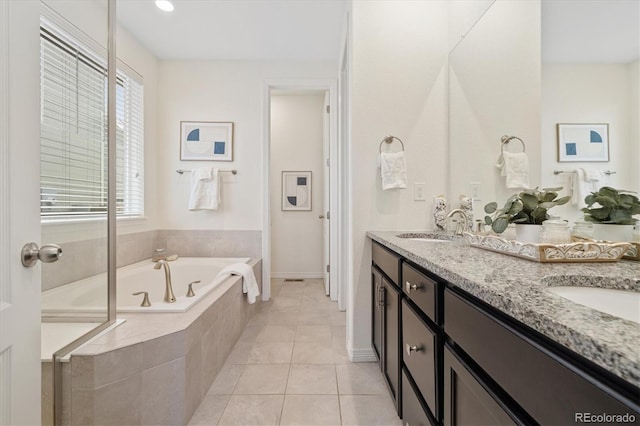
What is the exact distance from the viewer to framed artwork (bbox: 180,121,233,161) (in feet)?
9.75

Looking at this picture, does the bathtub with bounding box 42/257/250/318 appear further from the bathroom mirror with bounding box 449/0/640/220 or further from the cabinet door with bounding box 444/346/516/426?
the bathroom mirror with bounding box 449/0/640/220

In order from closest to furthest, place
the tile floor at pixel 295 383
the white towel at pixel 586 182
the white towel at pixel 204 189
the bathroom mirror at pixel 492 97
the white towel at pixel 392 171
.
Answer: the white towel at pixel 586 182
the bathroom mirror at pixel 492 97
the tile floor at pixel 295 383
the white towel at pixel 392 171
the white towel at pixel 204 189

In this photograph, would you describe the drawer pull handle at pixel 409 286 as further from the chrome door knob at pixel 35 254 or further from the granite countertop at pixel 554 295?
the chrome door knob at pixel 35 254

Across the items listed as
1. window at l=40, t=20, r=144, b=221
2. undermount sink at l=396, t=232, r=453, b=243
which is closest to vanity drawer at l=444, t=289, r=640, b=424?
undermount sink at l=396, t=232, r=453, b=243

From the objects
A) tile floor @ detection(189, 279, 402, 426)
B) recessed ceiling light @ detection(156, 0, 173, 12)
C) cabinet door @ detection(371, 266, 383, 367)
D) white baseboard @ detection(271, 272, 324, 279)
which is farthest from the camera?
white baseboard @ detection(271, 272, 324, 279)

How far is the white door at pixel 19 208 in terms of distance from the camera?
2.32 ft

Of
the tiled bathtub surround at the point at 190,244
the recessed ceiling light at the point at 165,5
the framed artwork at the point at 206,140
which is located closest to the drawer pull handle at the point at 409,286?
the tiled bathtub surround at the point at 190,244

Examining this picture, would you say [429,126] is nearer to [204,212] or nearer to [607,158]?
[607,158]

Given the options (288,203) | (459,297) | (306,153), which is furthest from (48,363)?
(306,153)

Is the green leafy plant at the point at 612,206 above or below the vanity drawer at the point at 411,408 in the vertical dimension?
above

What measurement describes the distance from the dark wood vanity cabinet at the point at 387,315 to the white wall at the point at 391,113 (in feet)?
0.60

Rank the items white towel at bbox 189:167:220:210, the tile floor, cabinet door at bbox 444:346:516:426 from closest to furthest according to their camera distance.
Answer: cabinet door at bbox 444:346:516:426
the tile floor
white towel at bbox 189:167:220:210

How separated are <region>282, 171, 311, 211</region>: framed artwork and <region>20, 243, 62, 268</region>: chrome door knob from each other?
327 cm
